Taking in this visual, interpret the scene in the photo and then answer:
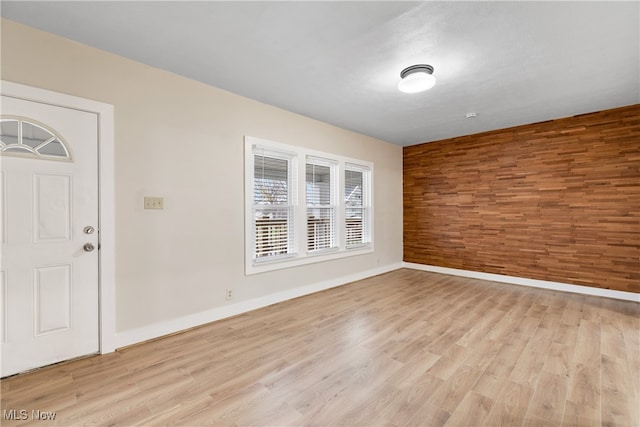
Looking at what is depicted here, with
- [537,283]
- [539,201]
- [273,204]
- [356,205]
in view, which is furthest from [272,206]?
[537,283]

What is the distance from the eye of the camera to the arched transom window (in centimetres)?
206

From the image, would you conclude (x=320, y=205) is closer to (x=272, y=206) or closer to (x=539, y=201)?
(x=272, y=206)

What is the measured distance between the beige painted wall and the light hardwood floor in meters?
0.47

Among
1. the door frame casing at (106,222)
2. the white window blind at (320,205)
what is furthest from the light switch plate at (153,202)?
the white window blind at (320,205)

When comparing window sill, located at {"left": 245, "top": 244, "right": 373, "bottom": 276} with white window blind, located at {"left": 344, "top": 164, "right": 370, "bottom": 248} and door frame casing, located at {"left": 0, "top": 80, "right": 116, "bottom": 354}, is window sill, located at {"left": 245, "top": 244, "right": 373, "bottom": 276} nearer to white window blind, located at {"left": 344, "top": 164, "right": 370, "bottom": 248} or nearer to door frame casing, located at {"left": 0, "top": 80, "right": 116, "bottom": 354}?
white window blind, located at {"left": 344, "top": 164, "right": 370, "bottom": 248}

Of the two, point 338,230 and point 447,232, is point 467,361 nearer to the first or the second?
point 338,230

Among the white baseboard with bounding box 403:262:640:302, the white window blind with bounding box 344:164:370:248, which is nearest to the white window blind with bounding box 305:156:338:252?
the white window blind with bounding box 344:164:370:248

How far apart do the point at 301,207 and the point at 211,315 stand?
188 centimetres

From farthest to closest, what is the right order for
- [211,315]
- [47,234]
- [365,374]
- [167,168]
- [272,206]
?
[272,206] < [211,315] < [167,168] < [47,234] < [365,374]

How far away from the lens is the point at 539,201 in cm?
447

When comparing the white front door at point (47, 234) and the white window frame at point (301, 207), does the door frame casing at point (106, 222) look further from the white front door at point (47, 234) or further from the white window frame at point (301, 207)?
the white window frame at point (301, 207)

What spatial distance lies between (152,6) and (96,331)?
8.81ft

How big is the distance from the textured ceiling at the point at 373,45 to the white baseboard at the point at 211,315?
2.61m

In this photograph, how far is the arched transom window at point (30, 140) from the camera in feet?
6.76
